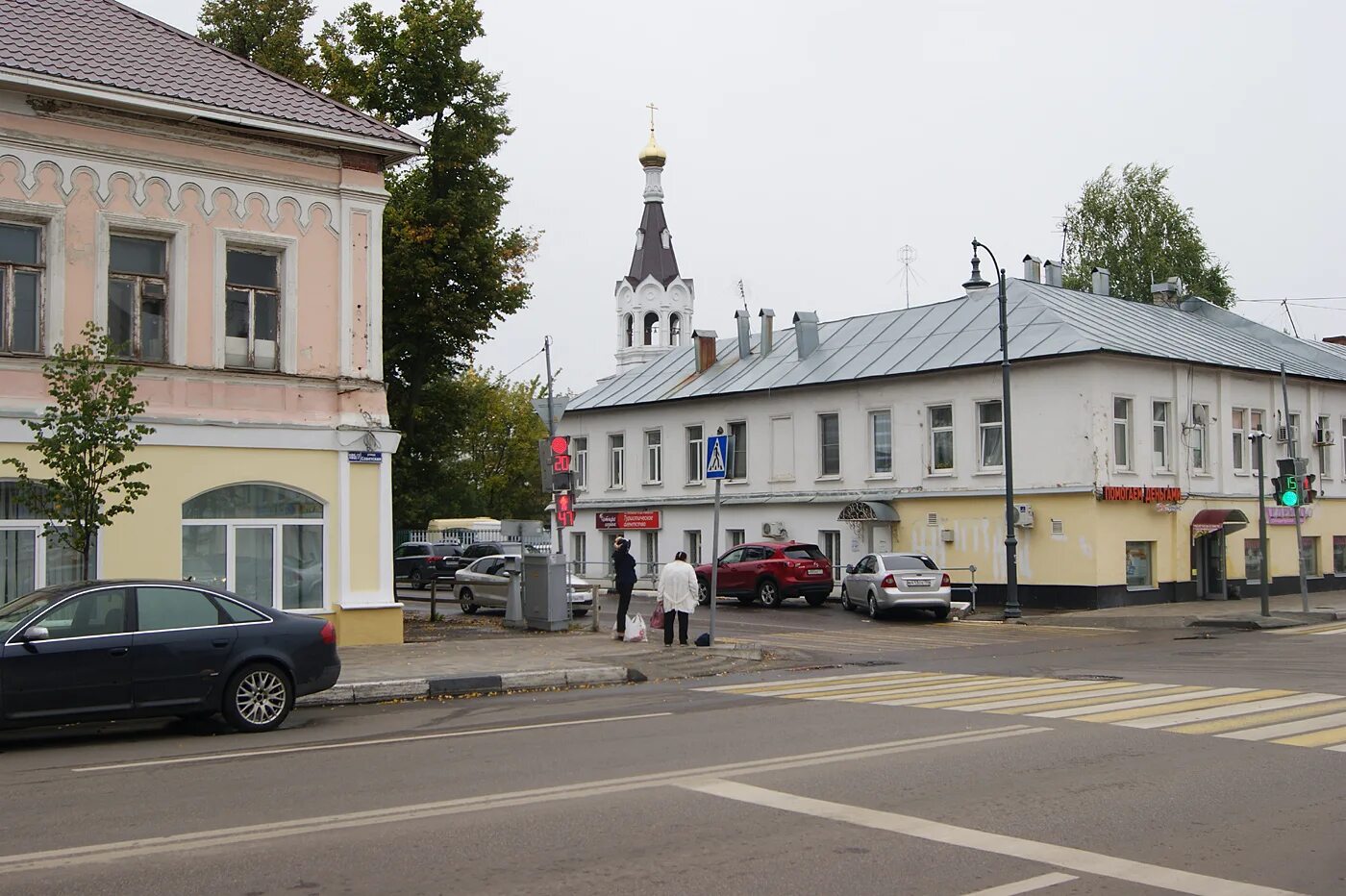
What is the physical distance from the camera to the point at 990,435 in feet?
119

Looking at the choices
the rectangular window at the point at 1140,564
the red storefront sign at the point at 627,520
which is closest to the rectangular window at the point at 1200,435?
the rectangular window at the point at 1140,564

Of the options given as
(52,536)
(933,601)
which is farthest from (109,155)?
(933,601)

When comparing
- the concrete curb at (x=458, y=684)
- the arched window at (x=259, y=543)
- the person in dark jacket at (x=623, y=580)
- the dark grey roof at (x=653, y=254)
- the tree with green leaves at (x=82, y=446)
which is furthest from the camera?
the dark grey roof at (x=653, y=254)

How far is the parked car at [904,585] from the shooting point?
30.6 m

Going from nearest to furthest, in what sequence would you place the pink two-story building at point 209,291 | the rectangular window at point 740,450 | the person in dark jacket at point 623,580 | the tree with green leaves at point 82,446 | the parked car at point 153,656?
the parked car at point 153,656
the tree with green leaves at point 82,446
the pink two-story building at point 209,291
the person in dark jacket at point 623,580
the rectangular window at point 740,450

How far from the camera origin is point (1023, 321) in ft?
121

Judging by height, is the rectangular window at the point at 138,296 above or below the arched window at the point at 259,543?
above

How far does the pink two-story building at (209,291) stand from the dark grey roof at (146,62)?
0.16ft

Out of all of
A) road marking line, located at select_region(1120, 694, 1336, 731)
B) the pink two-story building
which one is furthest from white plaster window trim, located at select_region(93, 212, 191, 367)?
road marking line, located at select_region(1120, 694, 1336, 731)

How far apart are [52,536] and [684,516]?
93.8ft

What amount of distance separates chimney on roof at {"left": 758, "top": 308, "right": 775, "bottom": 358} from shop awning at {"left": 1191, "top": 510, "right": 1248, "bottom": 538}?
53.0 ft

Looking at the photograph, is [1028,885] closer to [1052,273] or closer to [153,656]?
[153,656]

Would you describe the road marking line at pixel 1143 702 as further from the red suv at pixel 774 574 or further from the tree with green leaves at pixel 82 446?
the red suv at pixel 774 574

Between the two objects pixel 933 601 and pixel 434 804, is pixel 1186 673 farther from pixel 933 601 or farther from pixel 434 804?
pixel 933 601
